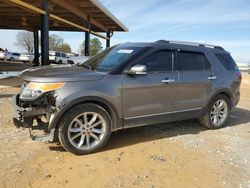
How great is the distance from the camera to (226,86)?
659cm

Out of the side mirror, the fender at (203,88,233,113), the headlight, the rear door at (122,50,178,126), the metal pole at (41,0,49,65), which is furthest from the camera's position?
the metal pole at (41,0,49,65)

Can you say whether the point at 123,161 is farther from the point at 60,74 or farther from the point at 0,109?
the point at 0,109

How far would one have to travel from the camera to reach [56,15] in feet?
60.0

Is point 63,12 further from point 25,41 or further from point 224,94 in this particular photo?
point 25,41

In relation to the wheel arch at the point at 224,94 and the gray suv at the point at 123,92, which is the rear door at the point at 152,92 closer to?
the gray suv at the point at 123,92

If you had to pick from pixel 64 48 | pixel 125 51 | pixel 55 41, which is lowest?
pixel 125 51

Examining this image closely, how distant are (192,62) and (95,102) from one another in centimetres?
243

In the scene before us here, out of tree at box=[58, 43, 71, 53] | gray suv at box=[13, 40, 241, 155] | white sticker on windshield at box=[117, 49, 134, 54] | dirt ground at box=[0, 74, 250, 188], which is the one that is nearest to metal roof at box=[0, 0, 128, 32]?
white sticker on windshield at box=[117, 49, 134, 54]

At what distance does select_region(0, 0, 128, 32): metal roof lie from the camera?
Result: 43.2 ft

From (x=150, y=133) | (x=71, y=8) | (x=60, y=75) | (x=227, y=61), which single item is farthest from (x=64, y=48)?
(x=60, y=75)

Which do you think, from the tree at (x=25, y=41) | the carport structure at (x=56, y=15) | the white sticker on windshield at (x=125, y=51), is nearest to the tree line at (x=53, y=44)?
the tree at (x=25, y=41)

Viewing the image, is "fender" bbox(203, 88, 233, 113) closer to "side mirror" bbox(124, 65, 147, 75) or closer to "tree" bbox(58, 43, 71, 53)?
"side mirror" bbox(124, 65, 147, 75)

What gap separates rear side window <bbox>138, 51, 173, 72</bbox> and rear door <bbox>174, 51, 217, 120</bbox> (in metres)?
0.26

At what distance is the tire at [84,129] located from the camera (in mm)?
4527
